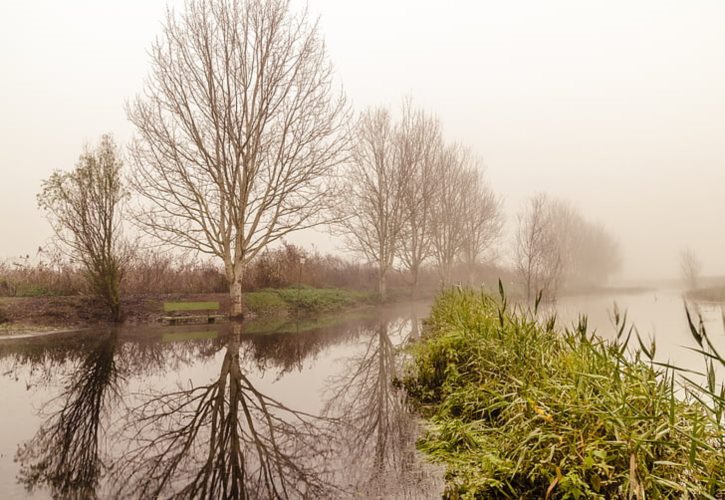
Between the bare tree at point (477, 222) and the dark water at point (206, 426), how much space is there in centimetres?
2264

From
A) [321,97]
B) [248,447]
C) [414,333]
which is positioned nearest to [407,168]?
[321,97]

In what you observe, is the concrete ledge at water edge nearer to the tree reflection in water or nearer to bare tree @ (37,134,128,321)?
bare tree @ (37,134,128,321)

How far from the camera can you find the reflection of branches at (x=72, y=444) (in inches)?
120

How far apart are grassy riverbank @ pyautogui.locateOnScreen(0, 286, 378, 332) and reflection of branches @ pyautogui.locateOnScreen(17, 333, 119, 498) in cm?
812

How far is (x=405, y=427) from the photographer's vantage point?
4125 millimetres

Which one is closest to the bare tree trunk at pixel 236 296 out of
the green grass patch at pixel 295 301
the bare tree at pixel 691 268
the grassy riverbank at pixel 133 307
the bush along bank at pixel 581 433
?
the grassy riverbank at pixel 133 307

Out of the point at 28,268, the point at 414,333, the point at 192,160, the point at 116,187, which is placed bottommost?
the point at 414,333

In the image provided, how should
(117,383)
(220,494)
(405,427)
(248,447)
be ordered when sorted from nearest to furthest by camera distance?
(220,494) < (248,447) < (405,427) < (117,383)

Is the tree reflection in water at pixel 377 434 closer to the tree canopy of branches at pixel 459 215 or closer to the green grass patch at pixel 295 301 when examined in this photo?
the green grass patch at pixel 295 301

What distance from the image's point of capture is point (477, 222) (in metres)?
30.9

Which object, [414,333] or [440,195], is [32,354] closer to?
[414,333]

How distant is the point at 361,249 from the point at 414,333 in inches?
550

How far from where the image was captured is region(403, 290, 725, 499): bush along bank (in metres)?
2.11

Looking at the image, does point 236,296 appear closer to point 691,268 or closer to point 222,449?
point 222,449
